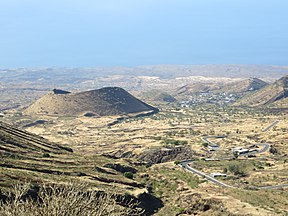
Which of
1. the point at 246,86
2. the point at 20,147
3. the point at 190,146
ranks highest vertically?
the point at 246,86

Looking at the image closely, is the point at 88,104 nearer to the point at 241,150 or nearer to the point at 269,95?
the point at 269,95

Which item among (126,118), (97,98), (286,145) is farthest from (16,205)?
(97,98)

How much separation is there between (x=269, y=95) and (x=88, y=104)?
65062mm

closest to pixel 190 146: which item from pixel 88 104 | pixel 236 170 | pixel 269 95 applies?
pixel 236 170

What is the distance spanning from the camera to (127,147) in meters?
73.4

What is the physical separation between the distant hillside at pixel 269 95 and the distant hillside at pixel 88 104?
126 feet

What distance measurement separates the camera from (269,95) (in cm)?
14538

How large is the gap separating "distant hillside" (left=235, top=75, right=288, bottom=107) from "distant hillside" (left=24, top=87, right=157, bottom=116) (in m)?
38.5

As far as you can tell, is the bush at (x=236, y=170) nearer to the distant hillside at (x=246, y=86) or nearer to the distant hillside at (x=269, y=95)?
the distant hillside at (x=269, y=95)

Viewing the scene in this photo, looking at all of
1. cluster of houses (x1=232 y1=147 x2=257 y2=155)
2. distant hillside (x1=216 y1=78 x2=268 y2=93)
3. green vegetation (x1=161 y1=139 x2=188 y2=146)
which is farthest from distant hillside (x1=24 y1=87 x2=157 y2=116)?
cluster of houses (x1=232 y1=147 x2=257 y2=155)

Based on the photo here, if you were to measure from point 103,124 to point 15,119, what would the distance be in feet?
89.1

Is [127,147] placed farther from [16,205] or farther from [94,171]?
[16,205]

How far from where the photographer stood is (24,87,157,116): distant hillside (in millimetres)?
127625

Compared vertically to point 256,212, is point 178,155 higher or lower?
lower
